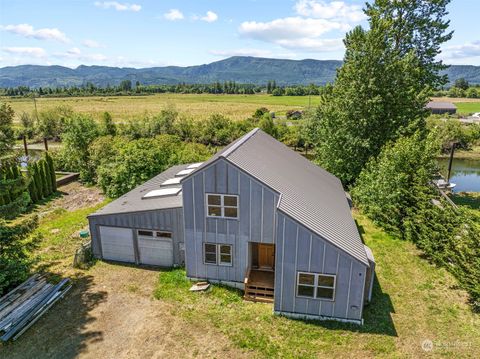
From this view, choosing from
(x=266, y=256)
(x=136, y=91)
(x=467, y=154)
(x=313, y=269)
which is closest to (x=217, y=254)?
(x=266, y=256)

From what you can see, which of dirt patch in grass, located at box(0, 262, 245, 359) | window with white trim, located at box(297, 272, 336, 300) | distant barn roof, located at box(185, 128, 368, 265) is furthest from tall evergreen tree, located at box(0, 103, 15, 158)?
window with white trim, located at box(297, 272, 336, 300)

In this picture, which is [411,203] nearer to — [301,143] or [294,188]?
[294,188]

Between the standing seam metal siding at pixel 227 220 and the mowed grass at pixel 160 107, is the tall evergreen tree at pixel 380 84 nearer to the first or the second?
the standing seam metal siding at pixel 227 220

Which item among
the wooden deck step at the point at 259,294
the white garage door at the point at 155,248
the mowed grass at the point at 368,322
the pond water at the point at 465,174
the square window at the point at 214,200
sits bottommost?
the pond water at the point at 465,174

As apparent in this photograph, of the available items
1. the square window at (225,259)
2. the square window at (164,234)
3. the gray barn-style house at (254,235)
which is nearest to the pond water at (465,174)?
the gray barn-style house at (254,235)

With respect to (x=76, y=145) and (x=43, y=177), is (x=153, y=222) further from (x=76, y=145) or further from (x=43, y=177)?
(x=76, y=145)

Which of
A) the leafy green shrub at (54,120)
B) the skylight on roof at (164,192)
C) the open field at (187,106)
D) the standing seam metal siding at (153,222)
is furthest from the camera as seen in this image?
the open field at (187,106)
